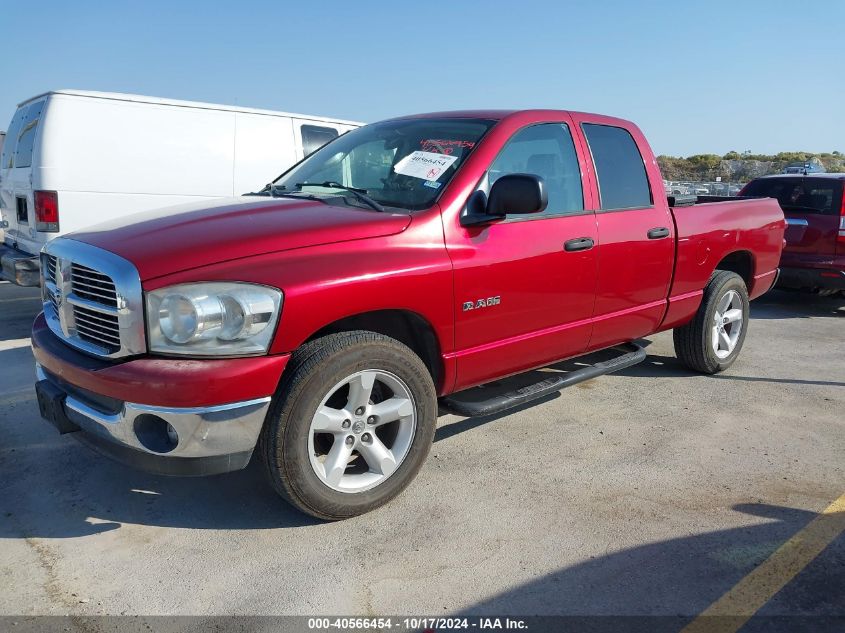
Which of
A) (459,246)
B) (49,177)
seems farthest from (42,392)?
(49,177)

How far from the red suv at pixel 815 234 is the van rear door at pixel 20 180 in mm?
8071

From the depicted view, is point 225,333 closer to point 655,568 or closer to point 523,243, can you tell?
point 523,243

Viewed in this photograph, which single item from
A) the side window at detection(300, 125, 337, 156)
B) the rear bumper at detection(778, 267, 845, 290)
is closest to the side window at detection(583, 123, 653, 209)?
the rear bumper at detection(778, 267, 845, 290)

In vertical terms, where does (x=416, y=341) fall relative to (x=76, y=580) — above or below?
above

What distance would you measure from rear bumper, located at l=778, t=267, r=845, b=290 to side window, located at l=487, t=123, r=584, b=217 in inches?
205

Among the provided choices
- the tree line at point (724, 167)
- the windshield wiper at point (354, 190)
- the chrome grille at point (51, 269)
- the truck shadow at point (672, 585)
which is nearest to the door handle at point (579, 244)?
the windshield wiper at point (354, 190)

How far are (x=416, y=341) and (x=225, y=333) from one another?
3.47 feet

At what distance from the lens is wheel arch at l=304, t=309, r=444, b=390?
3219mm

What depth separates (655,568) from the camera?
9.16ft

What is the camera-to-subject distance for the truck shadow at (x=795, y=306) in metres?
8.16

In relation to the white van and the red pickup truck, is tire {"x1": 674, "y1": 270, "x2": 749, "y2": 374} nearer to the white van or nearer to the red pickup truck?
the red pickup truck

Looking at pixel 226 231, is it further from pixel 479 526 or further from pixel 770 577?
pixel 770 577

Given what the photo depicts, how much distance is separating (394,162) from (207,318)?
1.58 metres

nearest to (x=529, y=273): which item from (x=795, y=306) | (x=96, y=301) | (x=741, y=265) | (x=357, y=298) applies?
(x=357, y=298)
